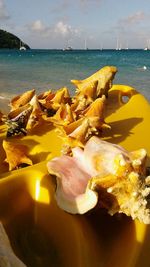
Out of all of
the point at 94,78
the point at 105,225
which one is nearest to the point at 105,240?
the point at 105,225

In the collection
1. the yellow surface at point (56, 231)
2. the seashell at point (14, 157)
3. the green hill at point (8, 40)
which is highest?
the seashell at point (14, 157)

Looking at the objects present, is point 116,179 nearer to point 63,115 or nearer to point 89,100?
point 63,115

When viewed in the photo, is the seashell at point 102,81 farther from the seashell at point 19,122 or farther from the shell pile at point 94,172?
the shell pile at point 94,172

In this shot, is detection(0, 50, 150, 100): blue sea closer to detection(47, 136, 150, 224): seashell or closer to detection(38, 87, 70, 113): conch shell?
detection(38, 87, 70, 113): conch shell

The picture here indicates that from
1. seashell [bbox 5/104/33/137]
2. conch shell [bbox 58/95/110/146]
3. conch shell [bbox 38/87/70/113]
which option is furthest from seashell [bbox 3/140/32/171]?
conch shell [bbox 38/87/70/113]

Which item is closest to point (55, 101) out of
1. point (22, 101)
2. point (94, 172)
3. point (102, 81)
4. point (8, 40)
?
point (22, 101)

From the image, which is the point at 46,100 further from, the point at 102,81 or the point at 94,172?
the point at 94,172

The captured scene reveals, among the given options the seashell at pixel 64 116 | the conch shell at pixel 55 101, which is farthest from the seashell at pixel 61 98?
the seashell at pixel 64 116

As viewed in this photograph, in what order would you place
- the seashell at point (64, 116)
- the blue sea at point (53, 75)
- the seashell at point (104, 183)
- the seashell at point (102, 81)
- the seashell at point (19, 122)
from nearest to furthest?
the seashell at point (104, 183), the seashell at point (64, 116), the seashell at point (19, 122), the seashell at point (102, 81), the blue sea at point (53, 75)

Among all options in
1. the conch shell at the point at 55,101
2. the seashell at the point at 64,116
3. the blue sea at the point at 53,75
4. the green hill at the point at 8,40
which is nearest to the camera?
the seashell at the point at 64,116
